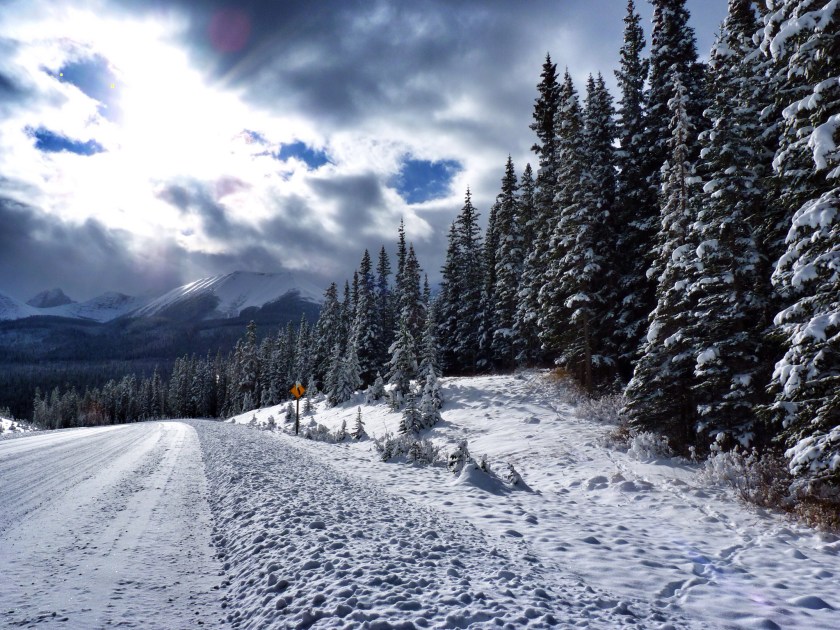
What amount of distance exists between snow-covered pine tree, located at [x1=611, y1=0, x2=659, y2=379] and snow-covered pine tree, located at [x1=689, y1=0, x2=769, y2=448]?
21.9ft

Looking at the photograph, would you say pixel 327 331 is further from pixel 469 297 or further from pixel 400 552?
pixel 400 552

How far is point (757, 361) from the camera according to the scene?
464 inches

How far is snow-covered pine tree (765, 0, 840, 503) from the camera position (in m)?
7.27

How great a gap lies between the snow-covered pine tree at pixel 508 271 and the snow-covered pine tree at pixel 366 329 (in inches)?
551

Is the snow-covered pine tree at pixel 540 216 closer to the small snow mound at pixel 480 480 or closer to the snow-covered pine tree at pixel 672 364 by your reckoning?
the snow-covered pine tree at pixel 672 364

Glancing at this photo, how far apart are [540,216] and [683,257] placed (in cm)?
1592

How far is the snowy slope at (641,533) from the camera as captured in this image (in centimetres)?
470

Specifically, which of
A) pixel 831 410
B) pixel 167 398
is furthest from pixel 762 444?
pixel 167 398

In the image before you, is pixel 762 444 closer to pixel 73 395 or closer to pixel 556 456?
pixel 556 456

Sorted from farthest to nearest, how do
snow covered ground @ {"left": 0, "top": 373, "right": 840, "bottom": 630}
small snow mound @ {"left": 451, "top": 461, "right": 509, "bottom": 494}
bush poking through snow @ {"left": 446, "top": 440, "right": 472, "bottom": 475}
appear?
bush poking through snow @ {"left": 446, "top": 440, "right": 472, "bottom": 475} → small snow mound @ {"left": 451, "top": 461, "right": 509, "bottom": 494} → snow covered ground @ {"left": 0, "top": 373, "right": 840, "bottom": 630}

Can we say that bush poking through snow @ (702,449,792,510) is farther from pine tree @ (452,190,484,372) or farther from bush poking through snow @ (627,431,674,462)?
pine tree @ (452,190,484,372)

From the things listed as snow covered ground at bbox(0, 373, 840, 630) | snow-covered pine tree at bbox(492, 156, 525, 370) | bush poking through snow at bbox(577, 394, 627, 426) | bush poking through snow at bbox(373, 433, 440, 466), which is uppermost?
snow-covered pine tree at bbox(492, 156, 525, 370)

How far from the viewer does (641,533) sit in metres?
7.16

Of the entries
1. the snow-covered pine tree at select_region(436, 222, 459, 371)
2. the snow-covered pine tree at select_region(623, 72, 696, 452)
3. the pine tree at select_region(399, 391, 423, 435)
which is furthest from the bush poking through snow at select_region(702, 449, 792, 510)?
the snow-covered pine tree at select_region(436, 222, 459, 371)
